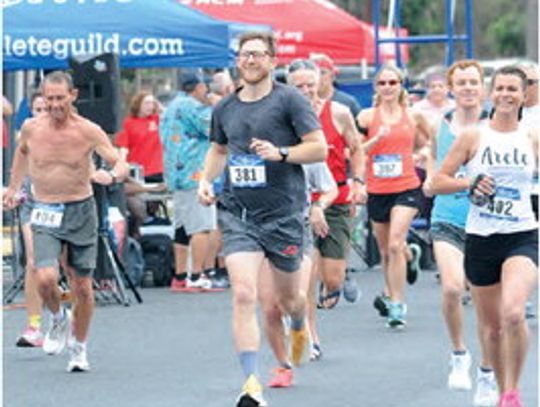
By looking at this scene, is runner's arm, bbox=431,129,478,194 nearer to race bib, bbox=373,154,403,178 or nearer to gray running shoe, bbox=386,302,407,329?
gray running shoe, bbox=386,302,407,329

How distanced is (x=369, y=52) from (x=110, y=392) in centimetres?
1543

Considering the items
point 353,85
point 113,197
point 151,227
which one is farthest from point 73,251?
point 353,85

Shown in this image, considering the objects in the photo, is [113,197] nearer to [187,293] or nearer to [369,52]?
[187,293]

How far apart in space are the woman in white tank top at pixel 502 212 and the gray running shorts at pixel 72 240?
3.53 meters

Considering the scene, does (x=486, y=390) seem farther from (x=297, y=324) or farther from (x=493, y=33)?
(x=493, y=33)

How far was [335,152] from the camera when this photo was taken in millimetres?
13555

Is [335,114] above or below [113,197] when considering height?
above

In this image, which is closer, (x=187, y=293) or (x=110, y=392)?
(x=110, y=392)

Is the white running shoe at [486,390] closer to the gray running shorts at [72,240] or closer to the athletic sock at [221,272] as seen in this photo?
the gray running shorts at [72,240]

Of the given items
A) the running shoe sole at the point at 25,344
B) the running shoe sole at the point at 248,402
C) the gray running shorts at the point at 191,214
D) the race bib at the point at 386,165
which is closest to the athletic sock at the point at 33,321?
the running shoe sole at the point at 25,344

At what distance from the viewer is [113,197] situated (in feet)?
60.0

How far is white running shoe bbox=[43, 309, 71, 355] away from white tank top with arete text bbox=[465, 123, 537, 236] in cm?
436

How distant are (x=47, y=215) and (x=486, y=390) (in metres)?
3.42

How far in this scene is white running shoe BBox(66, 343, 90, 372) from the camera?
12672 millimetres
